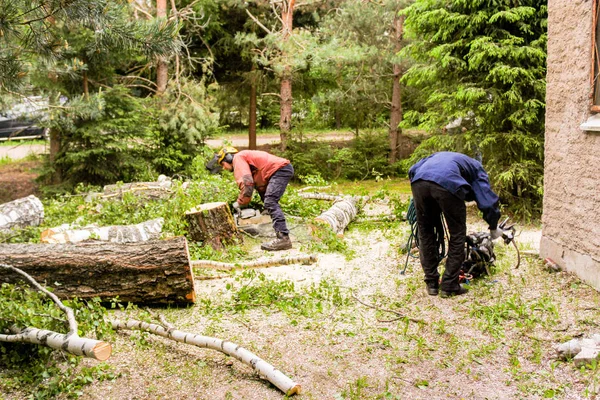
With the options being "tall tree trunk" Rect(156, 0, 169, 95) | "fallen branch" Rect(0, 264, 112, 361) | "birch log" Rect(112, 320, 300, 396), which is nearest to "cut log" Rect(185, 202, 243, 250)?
"birch log" Rect(112, 320, 300, 396)

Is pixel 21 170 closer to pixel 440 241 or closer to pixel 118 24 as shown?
pixel 118 24

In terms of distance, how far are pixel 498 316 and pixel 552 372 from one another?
1098 millimetres

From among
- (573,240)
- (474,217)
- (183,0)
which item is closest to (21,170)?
(183,0)

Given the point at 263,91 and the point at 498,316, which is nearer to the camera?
the point at 498,316

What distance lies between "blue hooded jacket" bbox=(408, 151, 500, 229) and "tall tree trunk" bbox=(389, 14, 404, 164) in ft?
34.0

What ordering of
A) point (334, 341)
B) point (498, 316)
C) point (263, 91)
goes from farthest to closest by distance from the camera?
point (263, 91), point (498, 316), point (334, 341)

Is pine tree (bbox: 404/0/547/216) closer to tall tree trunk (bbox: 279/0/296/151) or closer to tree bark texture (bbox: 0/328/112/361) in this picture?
tall tree trunk (bbox: 279/0/296/151)

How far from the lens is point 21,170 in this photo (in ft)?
56.2

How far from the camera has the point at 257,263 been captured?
7.75 metres

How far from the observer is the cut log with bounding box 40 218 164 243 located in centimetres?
808

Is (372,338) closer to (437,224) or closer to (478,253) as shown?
(437,224)

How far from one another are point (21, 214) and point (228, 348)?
6772 millimetres

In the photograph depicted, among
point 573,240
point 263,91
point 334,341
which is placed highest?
point 263,91

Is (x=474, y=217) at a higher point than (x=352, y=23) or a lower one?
lower
